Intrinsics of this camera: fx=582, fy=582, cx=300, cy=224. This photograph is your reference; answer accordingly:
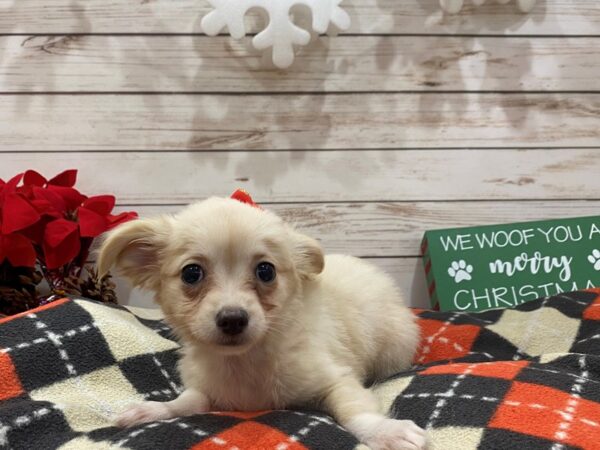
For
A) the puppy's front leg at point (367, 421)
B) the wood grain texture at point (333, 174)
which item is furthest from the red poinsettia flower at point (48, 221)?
the puppy's front leg at point (367, 421)

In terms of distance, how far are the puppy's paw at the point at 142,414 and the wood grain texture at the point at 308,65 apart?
1358mm

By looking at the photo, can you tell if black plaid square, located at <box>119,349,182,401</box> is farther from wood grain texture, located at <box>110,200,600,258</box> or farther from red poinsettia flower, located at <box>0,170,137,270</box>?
wood grain texture, located at <box>110,200,600,258</box>

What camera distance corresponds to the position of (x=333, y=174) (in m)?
2.26

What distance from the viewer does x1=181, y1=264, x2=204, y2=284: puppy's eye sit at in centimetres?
116

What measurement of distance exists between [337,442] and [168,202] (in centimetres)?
144

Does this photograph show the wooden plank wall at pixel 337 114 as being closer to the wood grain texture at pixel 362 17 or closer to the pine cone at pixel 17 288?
the wood grain texture at pixel 362 17

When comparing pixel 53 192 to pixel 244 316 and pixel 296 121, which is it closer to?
pixel 296 121

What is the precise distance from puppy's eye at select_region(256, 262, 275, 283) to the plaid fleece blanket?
260mm

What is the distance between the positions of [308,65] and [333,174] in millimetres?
422

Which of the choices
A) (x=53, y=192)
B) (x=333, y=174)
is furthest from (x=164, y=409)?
(x=333, y=174)

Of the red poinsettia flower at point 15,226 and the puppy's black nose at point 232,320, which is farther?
the red poinsettia flower at point 15,226

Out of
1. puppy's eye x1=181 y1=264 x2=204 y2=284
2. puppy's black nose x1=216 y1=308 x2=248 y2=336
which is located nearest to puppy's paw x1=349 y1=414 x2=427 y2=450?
puppy's black nose x1=216 y1=308 x2=248 y2=336

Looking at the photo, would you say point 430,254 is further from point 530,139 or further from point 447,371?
point 447,371

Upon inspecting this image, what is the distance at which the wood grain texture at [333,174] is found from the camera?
2.20 m
